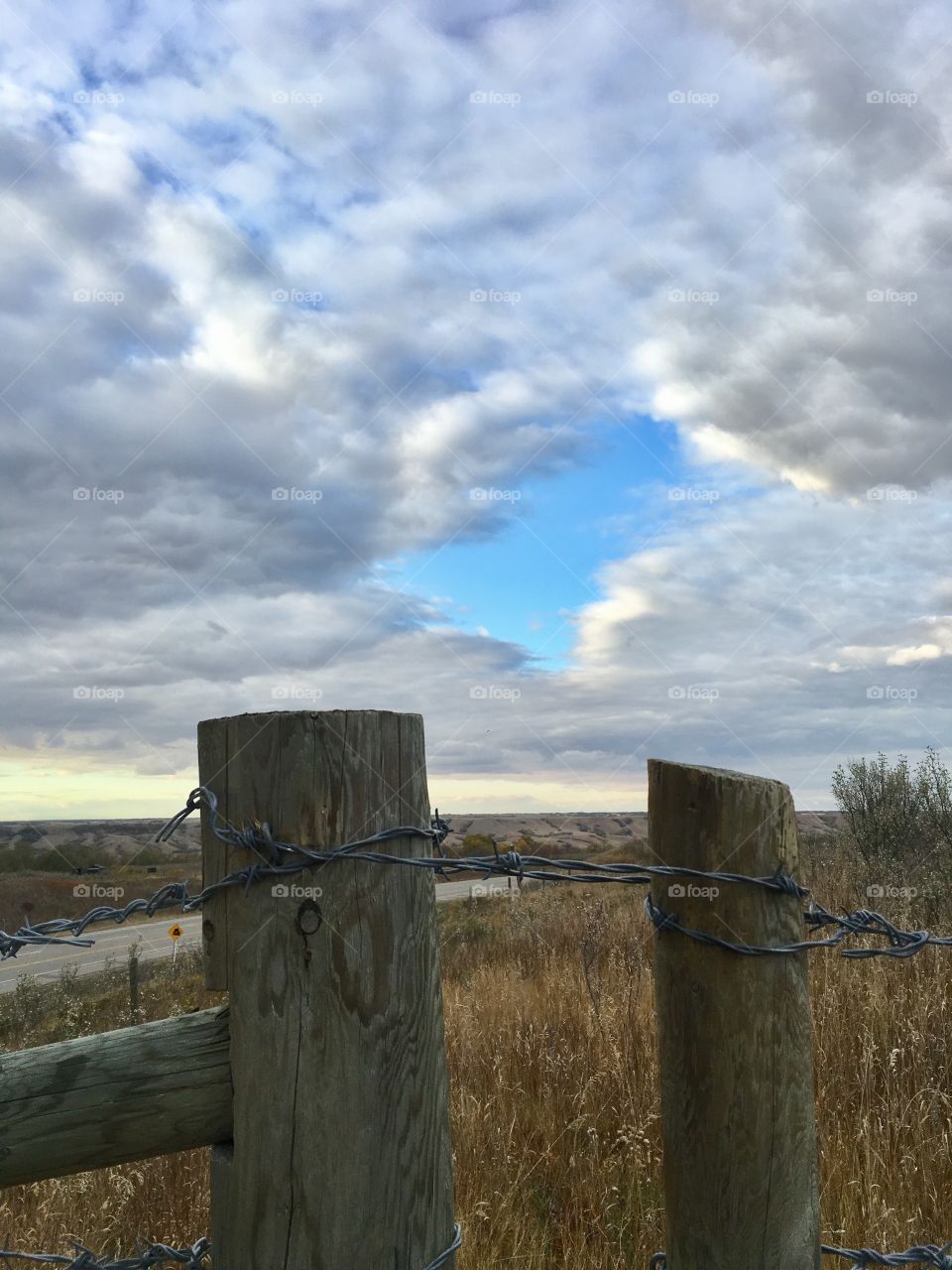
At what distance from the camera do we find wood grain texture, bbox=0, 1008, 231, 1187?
69.1 inches

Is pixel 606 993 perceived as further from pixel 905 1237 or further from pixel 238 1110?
pixel 238 1110

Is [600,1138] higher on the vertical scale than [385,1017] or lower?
lower

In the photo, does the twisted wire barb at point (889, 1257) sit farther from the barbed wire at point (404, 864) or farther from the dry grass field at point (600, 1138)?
the dry grass field at point (600, 1138)

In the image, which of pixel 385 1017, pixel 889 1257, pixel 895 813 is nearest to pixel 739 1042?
pixel 385 1017

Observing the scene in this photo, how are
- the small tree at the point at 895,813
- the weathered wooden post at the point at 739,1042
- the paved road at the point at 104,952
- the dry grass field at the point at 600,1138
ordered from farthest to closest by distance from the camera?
the paved road at the point at 104,952 < the small tree at the point at 895,813 < the dry grass field at the point at 600,1138 < the weathered wooden post at the point at 739,1042

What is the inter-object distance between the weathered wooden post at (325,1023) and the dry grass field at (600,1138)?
1.90 metres

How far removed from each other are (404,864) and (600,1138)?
3.05 metres

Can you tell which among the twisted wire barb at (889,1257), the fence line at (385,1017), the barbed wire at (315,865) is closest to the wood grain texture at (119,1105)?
the fence line at (385,1017)

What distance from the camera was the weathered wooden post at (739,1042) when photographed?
1.83m

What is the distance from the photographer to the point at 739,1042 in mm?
1823

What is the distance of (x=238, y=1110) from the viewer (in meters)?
1.74

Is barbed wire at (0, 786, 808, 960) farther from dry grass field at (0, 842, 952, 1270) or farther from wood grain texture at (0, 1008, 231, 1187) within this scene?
dry grass field at (0, 842, 952, 1270)

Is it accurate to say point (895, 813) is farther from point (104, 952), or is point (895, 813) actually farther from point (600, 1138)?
point (104, 952)

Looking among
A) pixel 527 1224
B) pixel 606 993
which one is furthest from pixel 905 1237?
pixel 606 993
